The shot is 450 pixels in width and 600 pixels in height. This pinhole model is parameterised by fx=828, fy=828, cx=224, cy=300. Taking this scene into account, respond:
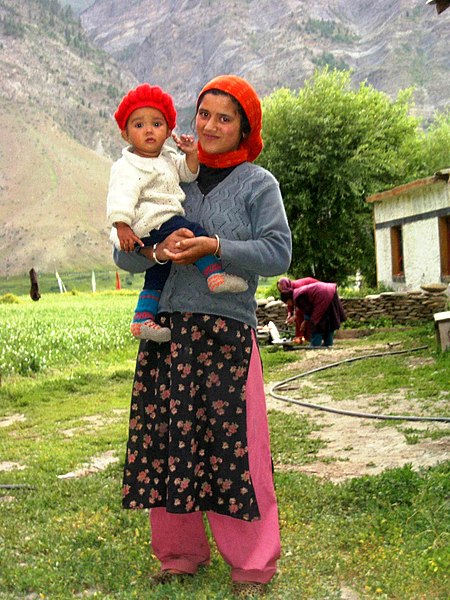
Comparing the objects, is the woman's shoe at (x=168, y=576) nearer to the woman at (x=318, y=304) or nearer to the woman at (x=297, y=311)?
the woman at (x=318, y=304)

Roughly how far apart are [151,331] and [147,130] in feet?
3.13

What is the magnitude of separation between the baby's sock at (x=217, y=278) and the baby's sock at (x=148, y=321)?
31 centimetres

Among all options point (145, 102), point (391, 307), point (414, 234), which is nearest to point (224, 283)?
point (145, 102)

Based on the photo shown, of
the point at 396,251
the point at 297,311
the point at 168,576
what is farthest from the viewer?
the point at 396,251

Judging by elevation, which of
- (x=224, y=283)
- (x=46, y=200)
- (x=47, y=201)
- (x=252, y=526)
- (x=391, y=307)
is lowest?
(x=252, y=526)

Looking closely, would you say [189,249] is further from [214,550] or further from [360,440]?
[360,440]

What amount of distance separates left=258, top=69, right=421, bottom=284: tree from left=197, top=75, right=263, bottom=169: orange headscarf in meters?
27.0

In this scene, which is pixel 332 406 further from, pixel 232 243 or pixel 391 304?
pixel 391 304

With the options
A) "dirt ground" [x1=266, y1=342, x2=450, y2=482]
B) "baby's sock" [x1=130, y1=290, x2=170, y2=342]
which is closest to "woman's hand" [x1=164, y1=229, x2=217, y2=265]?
"baby's sock" [x1=130, y1=290, x2=170, y2=342]

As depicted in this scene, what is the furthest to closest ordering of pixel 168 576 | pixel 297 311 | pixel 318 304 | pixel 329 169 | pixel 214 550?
pixel 329 169, pixel 297 311, pixel 318 304, pixel 214 550, pixel 168 576

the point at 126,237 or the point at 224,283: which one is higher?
the point at 126,237

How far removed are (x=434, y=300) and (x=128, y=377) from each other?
11363 mm

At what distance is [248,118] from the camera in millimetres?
3947

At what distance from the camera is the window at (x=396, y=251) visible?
92.7 ft
